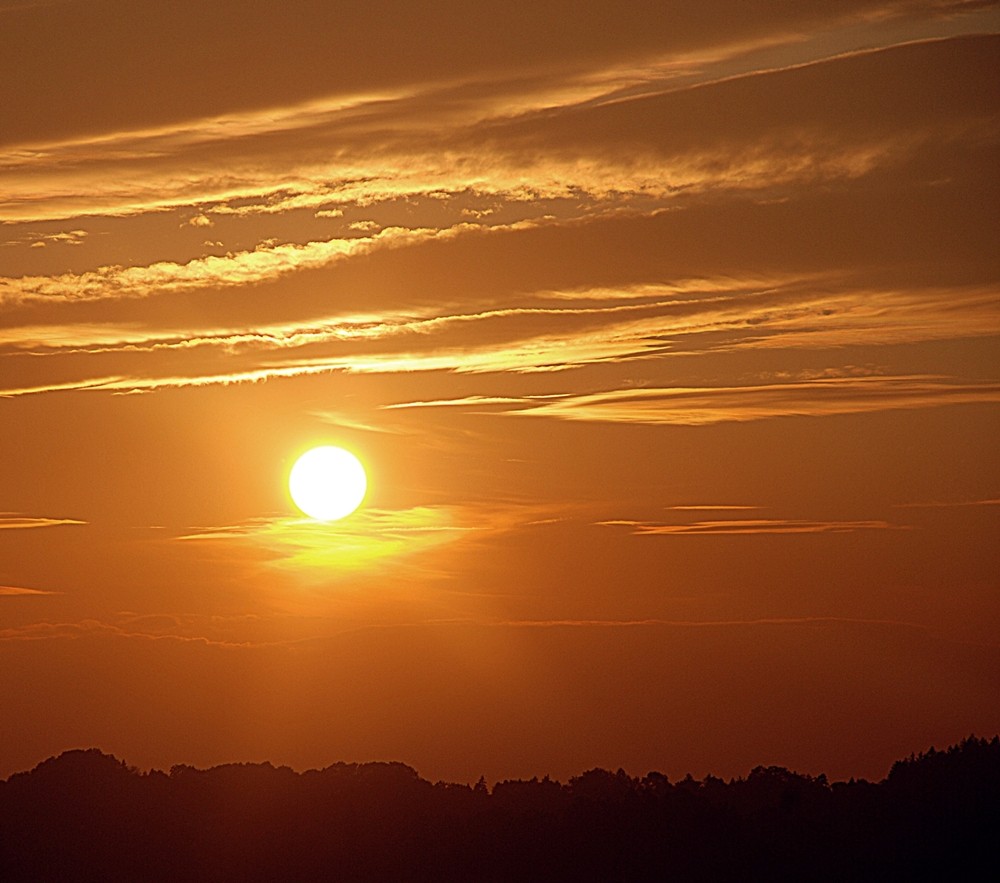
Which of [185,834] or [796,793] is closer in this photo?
[796,793]

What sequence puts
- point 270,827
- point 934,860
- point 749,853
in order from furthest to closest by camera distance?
point 270,827 → point 749,853 → point 934,860

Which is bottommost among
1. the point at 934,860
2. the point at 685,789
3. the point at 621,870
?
the point at 934,860

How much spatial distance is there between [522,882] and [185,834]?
33808 millimetres

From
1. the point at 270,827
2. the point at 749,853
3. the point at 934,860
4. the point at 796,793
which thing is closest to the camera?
the point at 934,860

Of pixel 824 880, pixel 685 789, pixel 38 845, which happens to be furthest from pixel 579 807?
pixel 38 845

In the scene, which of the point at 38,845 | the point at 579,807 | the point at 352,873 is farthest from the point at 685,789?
the point at 38,845

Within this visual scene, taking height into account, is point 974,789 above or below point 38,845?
below

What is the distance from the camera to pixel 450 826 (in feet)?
484

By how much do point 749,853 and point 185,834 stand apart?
51663 mm

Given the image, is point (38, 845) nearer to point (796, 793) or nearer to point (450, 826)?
point (450, 826)

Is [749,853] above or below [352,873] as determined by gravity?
below

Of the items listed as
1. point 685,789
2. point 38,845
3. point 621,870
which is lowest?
point 621,870

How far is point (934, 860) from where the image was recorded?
384ft

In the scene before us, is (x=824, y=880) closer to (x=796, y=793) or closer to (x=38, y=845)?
(x=796, y=793)
